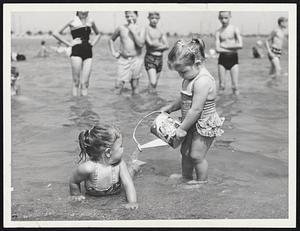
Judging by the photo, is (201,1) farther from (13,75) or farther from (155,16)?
(13,75)

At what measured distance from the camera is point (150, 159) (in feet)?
17.8

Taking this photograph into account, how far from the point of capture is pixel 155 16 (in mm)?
7086

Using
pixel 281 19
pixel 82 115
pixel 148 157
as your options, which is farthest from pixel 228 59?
pixel 148 157

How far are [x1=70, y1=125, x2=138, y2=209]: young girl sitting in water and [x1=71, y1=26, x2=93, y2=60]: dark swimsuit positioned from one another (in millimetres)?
3398

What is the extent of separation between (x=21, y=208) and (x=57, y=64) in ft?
24.0

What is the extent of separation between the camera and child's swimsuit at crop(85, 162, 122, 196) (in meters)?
4.47

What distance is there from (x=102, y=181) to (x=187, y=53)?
1.31 m

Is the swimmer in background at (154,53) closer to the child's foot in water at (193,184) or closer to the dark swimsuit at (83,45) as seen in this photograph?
the dark swimsuit at (83,45)

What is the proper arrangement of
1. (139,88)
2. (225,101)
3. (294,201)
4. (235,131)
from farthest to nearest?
1. (139,88)
2. (225,101)
3. (235,131)
4. (294,201)

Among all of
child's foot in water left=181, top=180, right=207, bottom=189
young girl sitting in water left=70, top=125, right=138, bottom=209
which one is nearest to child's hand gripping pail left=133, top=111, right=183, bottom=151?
young girl sitting in water left=70, top=125, right=138, bottom=209

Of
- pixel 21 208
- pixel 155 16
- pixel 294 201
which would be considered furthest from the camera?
pixel 155 16

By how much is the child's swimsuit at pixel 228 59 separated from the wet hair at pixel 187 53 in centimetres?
391

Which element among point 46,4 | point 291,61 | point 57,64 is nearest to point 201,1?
point 291,61

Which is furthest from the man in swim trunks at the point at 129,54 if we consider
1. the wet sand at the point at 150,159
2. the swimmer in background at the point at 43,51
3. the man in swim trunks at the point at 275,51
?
the swimmer in background at the point at 43,51
